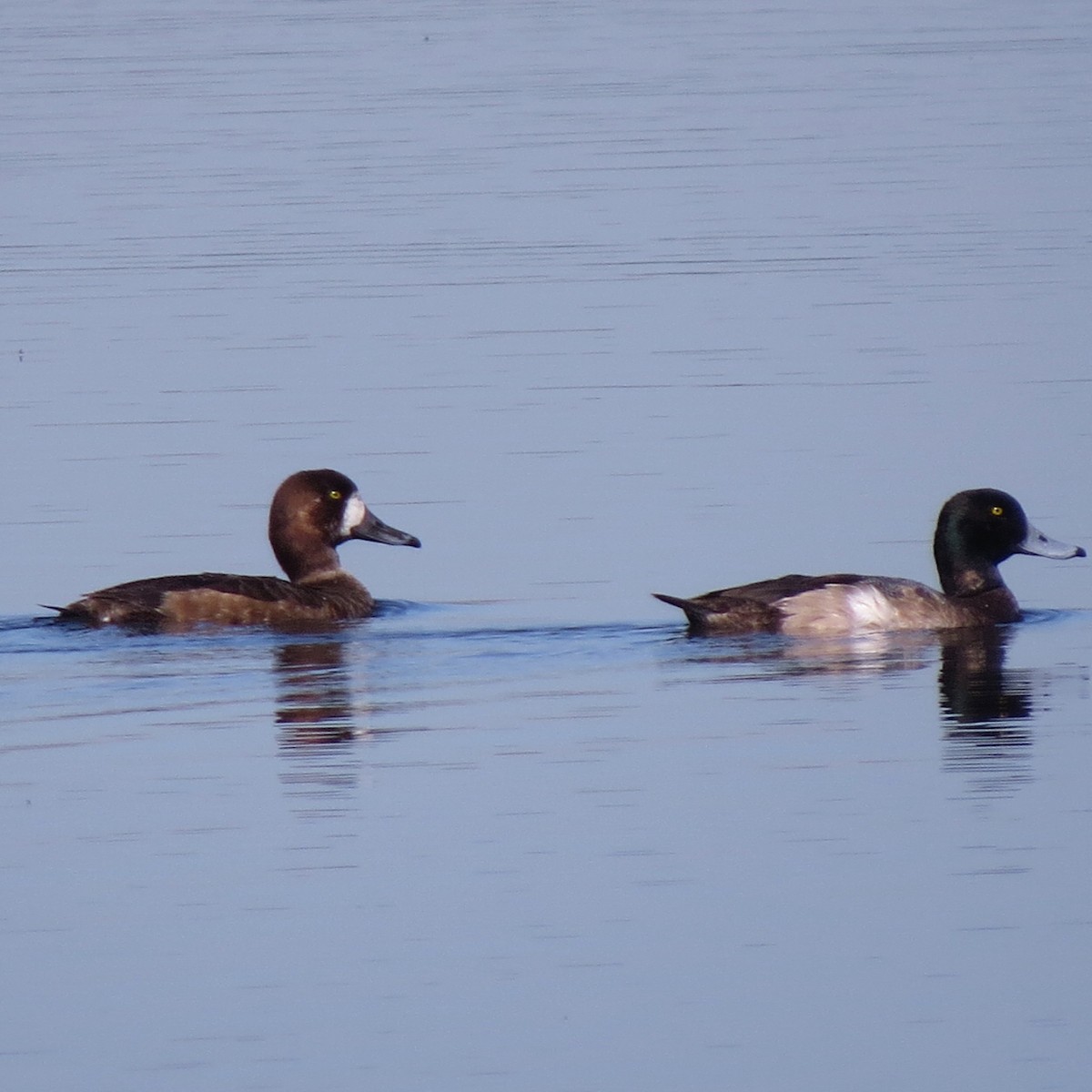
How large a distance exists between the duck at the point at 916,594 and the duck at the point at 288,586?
5.77 ft

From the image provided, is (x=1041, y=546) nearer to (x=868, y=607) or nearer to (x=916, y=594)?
(x=916, y=594)

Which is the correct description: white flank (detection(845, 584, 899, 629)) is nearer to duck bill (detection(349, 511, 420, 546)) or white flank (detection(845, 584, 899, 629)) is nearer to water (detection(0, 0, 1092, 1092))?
water (detection(0, 0, 1092, 1092))

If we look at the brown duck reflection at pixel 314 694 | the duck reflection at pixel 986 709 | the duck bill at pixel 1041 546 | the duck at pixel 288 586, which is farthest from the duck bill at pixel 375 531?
the duck bill at pixel 1041 546

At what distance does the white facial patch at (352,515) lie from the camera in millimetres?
12406

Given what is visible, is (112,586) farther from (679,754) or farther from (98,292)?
Answer: (98,292)

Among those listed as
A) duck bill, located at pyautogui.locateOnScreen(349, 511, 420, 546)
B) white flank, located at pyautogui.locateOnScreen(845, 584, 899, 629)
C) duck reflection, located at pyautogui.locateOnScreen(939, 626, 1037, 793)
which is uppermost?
duck bill, located at pyautogui.locateOnScreen(349, 511, 420, 546)

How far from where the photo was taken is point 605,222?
22656mm

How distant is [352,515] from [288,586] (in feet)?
2.90

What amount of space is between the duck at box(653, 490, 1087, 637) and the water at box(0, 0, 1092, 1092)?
17 cm

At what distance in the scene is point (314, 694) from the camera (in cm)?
Answer: 1001

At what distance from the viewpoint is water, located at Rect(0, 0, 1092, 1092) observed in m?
6.74

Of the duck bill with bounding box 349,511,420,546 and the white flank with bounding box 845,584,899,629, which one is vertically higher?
the duck bill with bounding box 349,511,420,546

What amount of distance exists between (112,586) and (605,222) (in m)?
11.8

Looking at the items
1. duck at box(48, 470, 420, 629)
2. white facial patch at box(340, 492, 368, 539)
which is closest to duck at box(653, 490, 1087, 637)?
duck at box(48, 470, 420, 629)
